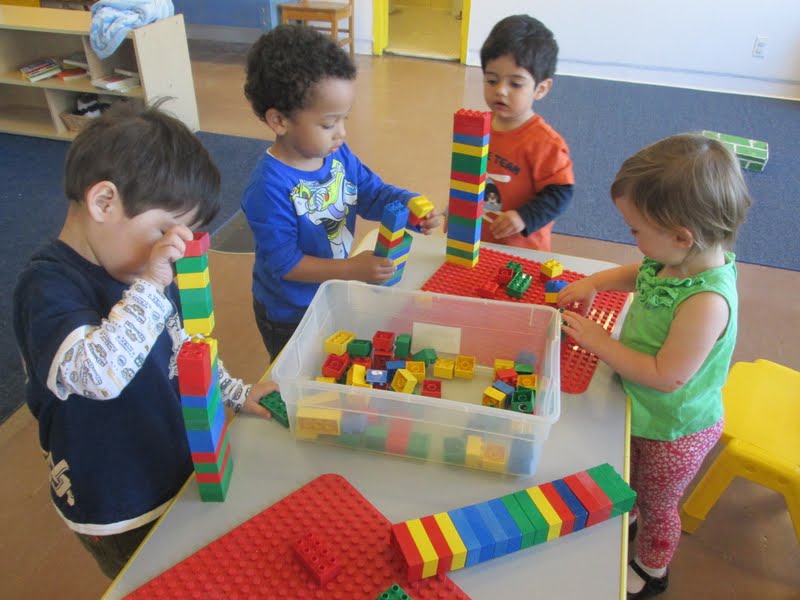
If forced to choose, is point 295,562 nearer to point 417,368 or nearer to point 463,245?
point 417,368

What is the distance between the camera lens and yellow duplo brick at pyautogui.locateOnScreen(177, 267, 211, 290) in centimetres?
78

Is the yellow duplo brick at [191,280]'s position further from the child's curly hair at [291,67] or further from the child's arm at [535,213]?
the child's arm at [535,213]

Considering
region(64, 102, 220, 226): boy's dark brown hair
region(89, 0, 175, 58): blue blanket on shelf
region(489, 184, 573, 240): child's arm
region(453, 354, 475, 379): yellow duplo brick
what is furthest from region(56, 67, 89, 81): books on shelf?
region(453, 354, 475, 379): yellow duplo brick

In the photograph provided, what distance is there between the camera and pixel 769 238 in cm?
298

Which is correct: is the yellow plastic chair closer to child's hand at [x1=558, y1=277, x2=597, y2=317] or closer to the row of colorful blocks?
child's hand at [x1=558, y1=277, x2=597, y2=317]

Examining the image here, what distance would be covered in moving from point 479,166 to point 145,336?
31.0 inches

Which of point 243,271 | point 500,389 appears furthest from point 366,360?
point 243,271

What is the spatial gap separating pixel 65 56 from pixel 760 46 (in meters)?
4.69

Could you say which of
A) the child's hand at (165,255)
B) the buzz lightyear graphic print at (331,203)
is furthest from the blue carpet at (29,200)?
the child's hand at (165,255)

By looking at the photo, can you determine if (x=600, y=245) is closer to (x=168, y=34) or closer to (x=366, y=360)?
(x=366, y=360)

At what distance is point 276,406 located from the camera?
958 millimetres

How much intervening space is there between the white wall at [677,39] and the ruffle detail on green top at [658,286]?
14.1 feet

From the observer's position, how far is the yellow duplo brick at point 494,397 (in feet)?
3.09

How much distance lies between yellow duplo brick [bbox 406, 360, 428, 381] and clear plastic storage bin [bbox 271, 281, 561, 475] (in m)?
0.04
